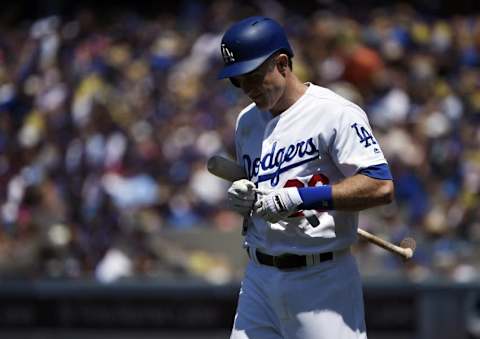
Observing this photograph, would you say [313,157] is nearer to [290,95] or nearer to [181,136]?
[290,95]

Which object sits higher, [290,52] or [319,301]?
[290,52]

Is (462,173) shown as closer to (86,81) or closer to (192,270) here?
(192,270)

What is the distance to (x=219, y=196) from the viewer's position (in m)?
10.4

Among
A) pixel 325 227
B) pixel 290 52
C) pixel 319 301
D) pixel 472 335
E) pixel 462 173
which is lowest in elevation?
pixel 472 335

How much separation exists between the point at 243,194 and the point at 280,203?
167mm

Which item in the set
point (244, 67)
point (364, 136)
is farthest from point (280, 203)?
point (244, 67)

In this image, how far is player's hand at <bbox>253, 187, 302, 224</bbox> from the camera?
4.01 meters

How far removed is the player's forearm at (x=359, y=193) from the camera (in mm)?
4016

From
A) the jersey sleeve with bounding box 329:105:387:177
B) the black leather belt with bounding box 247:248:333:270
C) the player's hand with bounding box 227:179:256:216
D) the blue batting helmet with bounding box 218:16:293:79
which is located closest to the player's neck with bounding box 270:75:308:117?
the blue batting helmet with bounding box 218:16:293:79

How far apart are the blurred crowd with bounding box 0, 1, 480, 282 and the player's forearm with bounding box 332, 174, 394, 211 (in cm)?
452

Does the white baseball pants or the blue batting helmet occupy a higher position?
the blue batting helmet

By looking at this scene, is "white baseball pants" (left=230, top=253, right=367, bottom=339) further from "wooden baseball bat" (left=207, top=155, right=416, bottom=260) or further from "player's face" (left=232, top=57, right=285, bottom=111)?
"player's face" (left=232, top=57, right=285, bottom=111)

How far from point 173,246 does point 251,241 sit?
5.81 m

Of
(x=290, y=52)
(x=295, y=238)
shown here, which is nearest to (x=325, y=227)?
(x=295, y=238)
